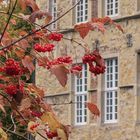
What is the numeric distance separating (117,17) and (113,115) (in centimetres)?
306

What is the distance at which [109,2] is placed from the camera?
32.3 m

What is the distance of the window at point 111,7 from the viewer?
31723mm

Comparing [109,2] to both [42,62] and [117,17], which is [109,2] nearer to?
[117,17]

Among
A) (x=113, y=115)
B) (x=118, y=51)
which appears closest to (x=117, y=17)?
(x=118, y=51)

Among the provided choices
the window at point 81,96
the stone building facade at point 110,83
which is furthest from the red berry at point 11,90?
the window at point 81,96

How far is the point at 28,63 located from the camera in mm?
8195

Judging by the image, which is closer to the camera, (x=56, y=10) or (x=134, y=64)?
(x=134, y=64)

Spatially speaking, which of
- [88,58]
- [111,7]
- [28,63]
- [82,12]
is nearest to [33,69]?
[28,63]

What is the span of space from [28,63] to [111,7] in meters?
24.0

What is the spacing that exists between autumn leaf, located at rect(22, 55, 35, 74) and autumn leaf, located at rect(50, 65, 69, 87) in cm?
36

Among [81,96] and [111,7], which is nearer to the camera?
[111,7]

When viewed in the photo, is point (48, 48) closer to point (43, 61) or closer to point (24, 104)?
point (43, 61)

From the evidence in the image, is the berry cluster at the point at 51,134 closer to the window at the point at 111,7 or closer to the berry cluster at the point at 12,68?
the berry cluster at the point at 12,68

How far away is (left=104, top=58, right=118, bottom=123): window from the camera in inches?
1236
